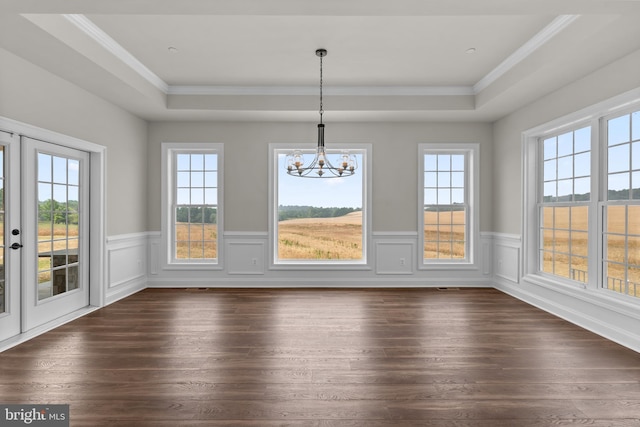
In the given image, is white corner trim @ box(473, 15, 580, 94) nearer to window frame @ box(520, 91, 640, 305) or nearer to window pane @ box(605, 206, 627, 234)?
window frame @ box(520, 91, 640, 305)

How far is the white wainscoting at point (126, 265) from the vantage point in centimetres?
477

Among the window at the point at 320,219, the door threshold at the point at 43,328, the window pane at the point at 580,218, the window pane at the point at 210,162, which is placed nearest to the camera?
the door threshold at the point at 43,328

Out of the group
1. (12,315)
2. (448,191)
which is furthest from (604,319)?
(12,315)

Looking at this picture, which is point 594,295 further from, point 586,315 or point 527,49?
point 527,49

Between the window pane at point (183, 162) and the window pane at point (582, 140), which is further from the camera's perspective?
the window pane at point (183, 162)

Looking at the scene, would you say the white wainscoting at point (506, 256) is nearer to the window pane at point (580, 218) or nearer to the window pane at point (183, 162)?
the window pane at point (580, 218)

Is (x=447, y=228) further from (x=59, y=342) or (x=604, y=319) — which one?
(x=59, y=342)

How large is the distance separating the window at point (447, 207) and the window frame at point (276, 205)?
0.94m

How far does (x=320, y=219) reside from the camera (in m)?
5.98

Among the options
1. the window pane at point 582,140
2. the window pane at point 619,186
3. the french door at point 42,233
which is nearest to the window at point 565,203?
the window pane at point 582,140

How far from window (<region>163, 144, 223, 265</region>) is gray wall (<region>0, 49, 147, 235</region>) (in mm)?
456

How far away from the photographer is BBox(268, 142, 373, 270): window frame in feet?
18.7

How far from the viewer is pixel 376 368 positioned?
274cm
